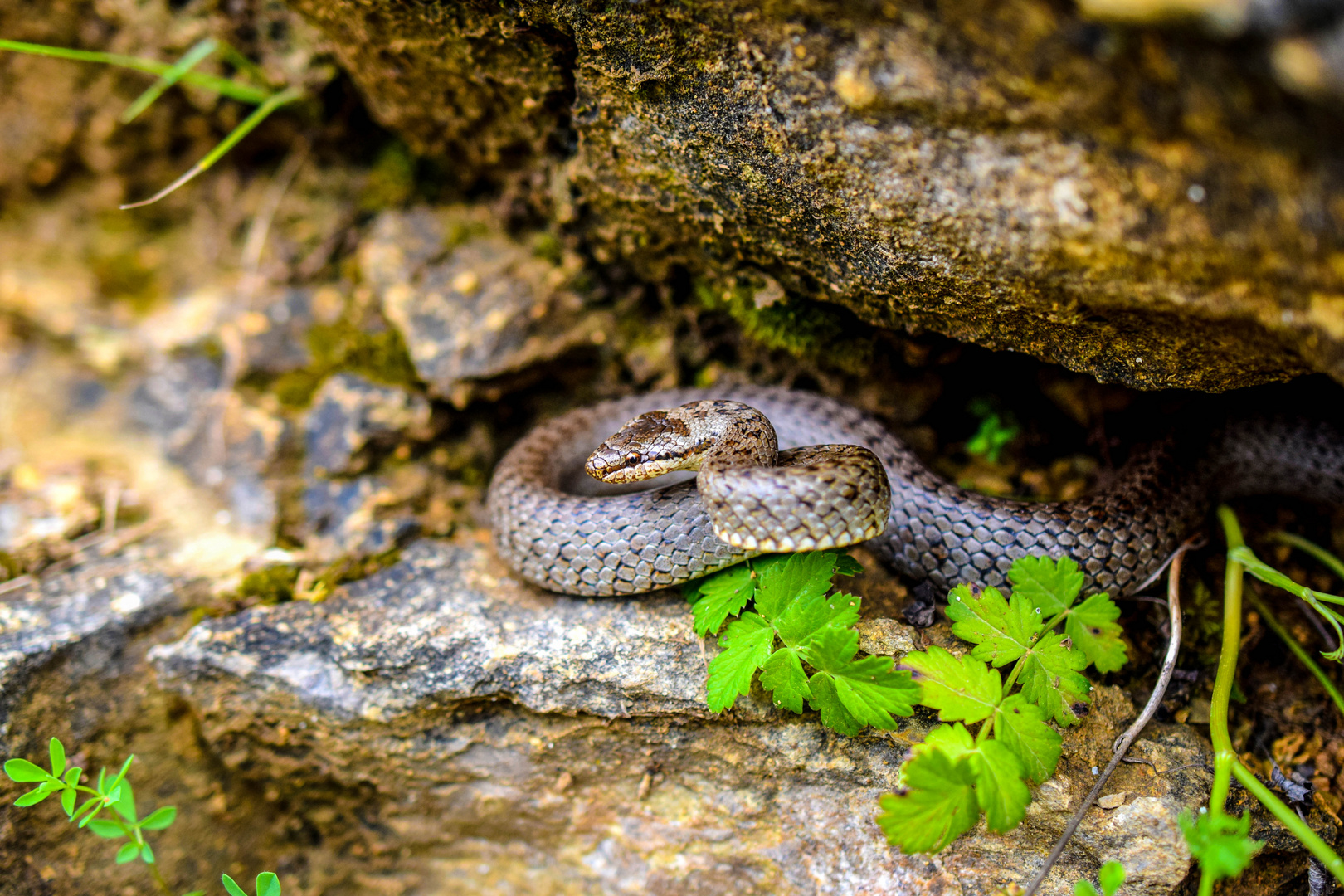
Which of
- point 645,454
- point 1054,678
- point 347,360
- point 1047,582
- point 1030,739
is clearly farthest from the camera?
point 347,360

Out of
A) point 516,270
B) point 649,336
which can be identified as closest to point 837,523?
point 649,336

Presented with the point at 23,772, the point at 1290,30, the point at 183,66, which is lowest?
the point at 23,772

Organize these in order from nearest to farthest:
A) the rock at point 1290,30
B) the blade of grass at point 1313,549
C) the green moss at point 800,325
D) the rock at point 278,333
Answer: the rock at point 1290,30
the blade of grass at point 1313,549
the green moss at point 800,325
the rock at point 278,333

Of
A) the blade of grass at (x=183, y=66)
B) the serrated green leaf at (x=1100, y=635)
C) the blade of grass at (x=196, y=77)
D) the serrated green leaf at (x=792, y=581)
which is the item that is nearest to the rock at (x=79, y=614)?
the blade of grass at (x=183, y=66)

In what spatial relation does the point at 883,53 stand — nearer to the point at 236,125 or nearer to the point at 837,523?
the point at 837,523

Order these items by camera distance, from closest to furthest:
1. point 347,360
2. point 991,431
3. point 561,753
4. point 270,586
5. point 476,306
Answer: point 561,753 < point 270,586 < point 991,431 < point 476,306 < point 347,360

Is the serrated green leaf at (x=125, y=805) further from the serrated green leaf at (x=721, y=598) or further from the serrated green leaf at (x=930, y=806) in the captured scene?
the serrated green leaf at (x=930, y=806)

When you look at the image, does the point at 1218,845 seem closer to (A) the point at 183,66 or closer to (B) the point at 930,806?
(B) the point at 930,806

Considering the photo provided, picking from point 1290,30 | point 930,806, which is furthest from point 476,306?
point 1290,30
